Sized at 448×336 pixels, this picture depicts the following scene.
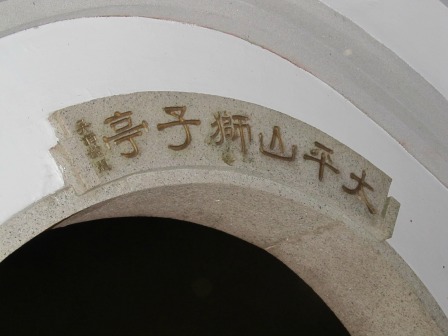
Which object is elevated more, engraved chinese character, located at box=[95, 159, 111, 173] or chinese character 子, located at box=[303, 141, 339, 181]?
chinese character 子, located at box=[303, 141, 339, 181]

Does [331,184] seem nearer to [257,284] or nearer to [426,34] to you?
[426,34]

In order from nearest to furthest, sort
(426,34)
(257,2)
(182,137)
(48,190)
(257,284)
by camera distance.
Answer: (48,190) < (182,137) < (257,2) < (426,34) < (257,284)

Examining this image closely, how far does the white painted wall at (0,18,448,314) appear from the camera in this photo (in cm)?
349

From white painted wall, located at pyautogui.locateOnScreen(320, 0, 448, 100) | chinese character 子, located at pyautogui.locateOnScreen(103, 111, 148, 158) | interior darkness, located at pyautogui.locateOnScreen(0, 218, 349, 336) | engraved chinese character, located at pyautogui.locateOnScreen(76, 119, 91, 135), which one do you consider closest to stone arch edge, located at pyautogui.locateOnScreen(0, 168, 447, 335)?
chinese character 子, located at pyautogui.locateOnScreen(103, 111, 148, 158)

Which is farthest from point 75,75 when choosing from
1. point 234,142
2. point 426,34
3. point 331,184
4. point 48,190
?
point 426,34

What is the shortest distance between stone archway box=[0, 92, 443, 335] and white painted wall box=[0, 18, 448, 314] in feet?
0.20

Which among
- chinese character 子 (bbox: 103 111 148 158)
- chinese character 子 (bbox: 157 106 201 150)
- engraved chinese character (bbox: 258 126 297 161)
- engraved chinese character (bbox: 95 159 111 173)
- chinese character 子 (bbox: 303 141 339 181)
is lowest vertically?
engraved chinese character (bbox: 95 159 111 173)

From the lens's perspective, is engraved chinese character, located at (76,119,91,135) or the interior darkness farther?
the interior darkness

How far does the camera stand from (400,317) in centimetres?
458

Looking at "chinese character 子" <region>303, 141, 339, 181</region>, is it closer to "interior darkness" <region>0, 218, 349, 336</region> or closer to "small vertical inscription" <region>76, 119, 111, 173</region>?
"small vertical inscription" <region>76, 119, 111, 173</region>

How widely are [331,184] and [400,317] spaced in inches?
33.0

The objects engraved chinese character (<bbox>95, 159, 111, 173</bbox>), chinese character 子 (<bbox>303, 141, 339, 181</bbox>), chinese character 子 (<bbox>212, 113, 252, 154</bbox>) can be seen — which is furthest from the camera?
chinese character 子 (<bbox>303, 141, 339, 181</bbox>)

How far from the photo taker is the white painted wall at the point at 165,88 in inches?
137

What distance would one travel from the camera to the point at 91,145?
11.7ft
